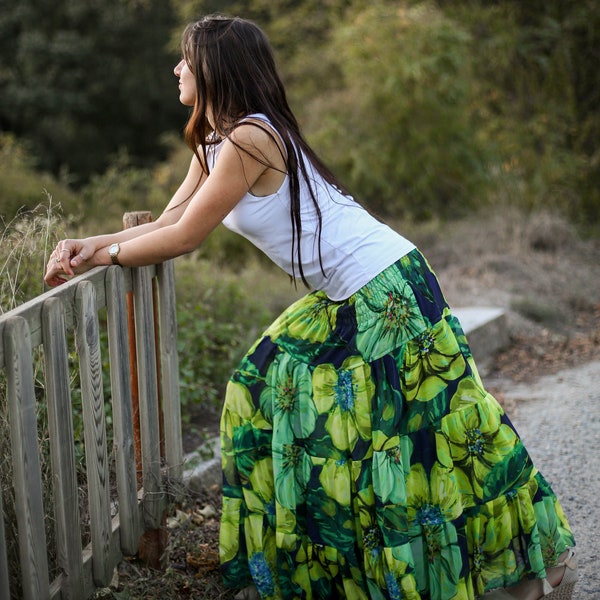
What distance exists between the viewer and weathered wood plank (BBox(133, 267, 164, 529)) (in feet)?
7.94

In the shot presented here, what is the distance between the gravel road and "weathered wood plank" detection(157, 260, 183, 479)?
4.46 ft

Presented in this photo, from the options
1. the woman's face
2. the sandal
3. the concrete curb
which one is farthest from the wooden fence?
A: the concrete curb

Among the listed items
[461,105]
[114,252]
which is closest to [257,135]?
[114,252]

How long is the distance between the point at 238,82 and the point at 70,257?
2.17ft

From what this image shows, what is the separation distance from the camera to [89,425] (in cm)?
213

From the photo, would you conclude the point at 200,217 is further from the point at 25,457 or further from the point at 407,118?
the point at 407,118

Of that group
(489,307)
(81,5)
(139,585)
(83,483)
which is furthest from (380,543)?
(81,5)

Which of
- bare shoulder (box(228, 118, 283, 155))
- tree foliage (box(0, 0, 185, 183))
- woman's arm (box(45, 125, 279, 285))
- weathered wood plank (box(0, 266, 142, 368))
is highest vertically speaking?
tree foliage (box(0, 0, 185, 183))

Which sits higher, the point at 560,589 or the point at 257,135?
the point at 257,135

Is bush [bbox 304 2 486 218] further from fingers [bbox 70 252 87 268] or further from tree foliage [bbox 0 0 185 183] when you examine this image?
tree foliage [bbox 0 0 185 183]

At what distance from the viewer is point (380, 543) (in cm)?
226

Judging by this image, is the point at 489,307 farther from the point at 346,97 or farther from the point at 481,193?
the point at 346,97

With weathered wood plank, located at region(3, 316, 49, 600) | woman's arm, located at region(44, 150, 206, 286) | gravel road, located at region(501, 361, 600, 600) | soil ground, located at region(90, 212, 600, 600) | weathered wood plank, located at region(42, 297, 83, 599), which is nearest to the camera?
weathered wood plank, located at region(3, 316, 49, 600)

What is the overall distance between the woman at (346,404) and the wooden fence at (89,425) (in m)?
0.19
